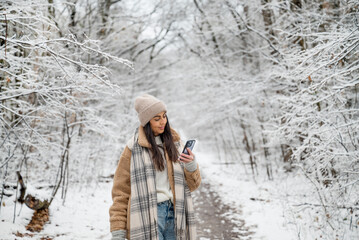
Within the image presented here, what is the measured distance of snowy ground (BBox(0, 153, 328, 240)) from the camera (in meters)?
3.89

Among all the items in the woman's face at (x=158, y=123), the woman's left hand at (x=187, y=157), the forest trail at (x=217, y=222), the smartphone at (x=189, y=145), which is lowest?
the forest trail at (x=217, y=222)

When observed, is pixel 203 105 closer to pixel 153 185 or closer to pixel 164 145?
pixel 164 145

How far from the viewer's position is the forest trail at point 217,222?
4.14m

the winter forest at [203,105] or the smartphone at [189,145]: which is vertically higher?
the winter forest at [203,105]

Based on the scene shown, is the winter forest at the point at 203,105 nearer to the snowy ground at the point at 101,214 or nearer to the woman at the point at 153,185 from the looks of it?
the snowy ground at the point at 101,214

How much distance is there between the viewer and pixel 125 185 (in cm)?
202

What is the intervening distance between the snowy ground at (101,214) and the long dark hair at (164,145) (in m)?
2.72

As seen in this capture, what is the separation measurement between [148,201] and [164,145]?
1.61 ft

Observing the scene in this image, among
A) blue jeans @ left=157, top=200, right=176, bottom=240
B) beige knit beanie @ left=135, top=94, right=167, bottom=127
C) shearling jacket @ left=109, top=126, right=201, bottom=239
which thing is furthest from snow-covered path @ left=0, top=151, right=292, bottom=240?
beige knit beanie @ left=135, top=94, right=167, bottom=127

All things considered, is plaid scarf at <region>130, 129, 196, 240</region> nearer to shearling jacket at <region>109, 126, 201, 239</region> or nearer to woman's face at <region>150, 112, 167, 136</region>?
shearling jacket at <region>109, 126, 201, 239</region>

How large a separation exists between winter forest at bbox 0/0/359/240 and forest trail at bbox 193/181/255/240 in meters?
0.06

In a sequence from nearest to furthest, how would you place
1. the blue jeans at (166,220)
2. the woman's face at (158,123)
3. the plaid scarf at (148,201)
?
the plaid scarf at (148,201)
the blue jeans at (166,220)
the woman's face at (158,123)

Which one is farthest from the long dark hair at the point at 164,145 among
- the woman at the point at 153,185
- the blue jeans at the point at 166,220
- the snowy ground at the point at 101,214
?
the snowy ground at the point at 101,214

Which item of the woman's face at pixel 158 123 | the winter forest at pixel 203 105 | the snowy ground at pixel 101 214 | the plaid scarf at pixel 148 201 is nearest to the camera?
the plaid scarf at pixel 148 201
